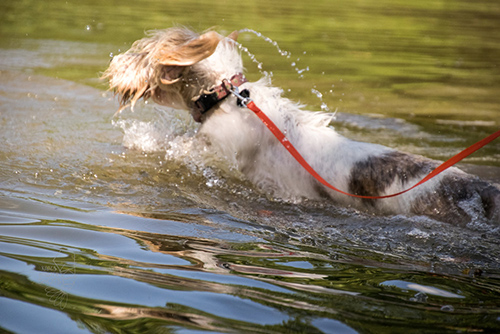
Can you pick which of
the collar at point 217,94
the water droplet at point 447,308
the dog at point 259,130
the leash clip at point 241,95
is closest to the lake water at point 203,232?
the water droplet at point 447,308

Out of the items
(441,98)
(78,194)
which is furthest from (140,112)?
(441,98)

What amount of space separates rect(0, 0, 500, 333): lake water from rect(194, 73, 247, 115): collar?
0.42 metres

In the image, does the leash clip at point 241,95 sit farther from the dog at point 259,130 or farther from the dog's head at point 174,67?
the dog's head at point 174,67

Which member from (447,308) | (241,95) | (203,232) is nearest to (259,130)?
(241,95)

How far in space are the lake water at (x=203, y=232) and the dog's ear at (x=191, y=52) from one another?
2.37 feet

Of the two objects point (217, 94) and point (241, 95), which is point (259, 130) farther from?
point (217, 94)

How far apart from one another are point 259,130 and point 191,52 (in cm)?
82

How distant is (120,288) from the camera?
2.98 meters

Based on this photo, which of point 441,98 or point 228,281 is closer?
point 228,281

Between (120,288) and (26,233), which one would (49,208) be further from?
(120,288)

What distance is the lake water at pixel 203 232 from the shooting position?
109 inches

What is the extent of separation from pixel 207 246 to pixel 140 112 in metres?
4.18

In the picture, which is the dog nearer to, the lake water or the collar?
the collar

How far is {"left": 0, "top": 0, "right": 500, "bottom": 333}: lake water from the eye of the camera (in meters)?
2.78
